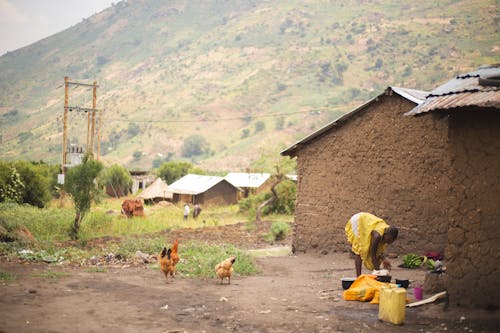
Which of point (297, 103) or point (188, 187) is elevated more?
point (297, 103)

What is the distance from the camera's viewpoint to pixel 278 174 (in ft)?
96.2

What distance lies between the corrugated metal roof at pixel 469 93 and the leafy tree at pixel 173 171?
154 feet

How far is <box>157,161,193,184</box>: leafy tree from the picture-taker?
54.4m

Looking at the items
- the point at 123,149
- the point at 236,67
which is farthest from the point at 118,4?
the point at 123,149

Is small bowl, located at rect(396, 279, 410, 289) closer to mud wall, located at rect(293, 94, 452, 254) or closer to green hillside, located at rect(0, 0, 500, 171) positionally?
mud wall, located at rect(293, 94, 452, 254)

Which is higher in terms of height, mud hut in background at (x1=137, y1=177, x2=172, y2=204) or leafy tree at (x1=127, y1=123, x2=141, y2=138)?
leafy tree at (x1=127, y1=123, x2=141, y2=138)

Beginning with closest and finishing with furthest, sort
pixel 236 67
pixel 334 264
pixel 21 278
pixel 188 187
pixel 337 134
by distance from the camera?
pixel 21 278 → pixel 334 264 → pixel 337 134 → pixel 188 187 → pixel 236 67

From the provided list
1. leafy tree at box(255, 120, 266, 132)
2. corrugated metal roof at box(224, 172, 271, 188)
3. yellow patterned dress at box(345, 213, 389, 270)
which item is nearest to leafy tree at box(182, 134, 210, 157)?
leafy tree at box(255, 120, 266, 132)

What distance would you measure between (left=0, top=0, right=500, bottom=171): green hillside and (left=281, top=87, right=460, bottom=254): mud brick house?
46864 mm

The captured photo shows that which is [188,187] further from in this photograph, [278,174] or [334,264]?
[334,264]

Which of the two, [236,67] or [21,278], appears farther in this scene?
[236,67]

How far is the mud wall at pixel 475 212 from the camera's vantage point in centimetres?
760

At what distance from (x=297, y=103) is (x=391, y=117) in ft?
238

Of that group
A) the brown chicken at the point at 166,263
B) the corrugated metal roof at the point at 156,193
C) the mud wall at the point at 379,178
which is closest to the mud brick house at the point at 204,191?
the corrugated metal roof at the point at 156,193
